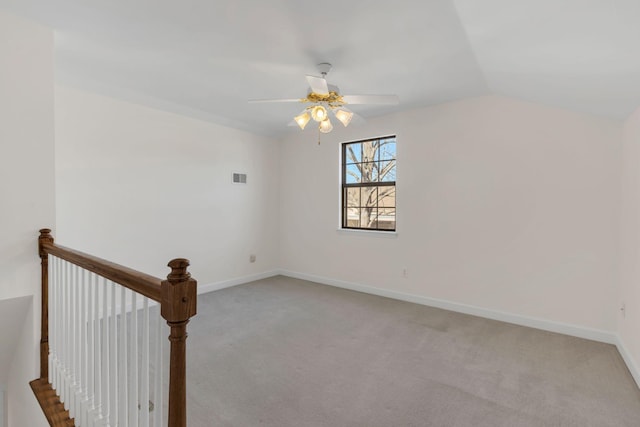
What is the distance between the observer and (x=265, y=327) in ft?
10.4

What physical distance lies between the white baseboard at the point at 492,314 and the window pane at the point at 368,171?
1.49 m

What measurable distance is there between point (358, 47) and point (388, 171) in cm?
213

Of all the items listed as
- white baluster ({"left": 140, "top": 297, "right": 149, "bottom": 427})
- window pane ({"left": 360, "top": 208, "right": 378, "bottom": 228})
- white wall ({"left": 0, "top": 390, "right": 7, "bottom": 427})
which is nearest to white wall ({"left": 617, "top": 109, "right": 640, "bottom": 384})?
window pane ({"left": 360, "top": 208, "right": 378, "bottom": 228})

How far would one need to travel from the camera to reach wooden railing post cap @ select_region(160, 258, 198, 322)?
1.05m

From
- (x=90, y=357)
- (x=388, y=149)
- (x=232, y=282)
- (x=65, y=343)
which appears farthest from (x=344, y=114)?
(x=232, y=282)

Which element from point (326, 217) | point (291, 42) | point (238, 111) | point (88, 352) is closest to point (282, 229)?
point (326, 217)

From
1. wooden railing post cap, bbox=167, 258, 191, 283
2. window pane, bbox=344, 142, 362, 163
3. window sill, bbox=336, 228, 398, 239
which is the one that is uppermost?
window pane, bbox=344, 142, 362, 163

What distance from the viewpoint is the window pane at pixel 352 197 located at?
15.2ft

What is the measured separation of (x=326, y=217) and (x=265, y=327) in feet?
6.85

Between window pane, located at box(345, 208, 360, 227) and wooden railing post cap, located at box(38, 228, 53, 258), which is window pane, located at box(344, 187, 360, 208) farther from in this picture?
wooden railing post cap, located at box(38, 228, 53, 258)

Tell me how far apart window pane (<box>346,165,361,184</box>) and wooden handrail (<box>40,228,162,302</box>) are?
137 inches

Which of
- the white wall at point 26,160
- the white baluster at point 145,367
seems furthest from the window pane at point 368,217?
the white baluster at point 145,367

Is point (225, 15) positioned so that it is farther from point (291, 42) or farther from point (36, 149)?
point (36, 149)

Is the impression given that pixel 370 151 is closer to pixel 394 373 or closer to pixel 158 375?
pixel 394 373
